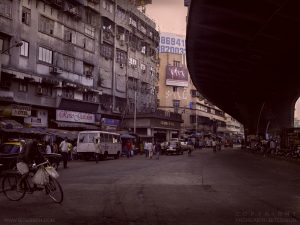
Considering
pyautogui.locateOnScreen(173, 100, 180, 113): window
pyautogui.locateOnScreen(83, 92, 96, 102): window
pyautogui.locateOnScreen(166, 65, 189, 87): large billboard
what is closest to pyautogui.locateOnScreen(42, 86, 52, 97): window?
pyautogui.locateOnScreen(83, 92, 96, 102): window

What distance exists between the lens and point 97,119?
5294 cm

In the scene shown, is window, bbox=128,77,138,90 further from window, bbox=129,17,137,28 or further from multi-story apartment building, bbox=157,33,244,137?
multi-story apartment building, bbox=157,33,244,137

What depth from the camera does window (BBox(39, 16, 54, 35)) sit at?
42600 mm

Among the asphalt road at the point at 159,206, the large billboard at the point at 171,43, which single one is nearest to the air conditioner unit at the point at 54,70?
the asphalt road at the point at 159,206

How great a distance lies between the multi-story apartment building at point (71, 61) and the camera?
3816 centimetres

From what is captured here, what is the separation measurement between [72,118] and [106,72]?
11891mm

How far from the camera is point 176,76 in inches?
3930

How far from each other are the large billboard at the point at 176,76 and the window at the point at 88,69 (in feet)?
155

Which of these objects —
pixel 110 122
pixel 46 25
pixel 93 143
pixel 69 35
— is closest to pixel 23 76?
pixel 46 25

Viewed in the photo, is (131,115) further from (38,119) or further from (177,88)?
(177,88)

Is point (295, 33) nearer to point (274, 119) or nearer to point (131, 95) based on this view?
point (274, 119)

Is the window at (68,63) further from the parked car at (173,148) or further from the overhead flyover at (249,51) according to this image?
the parked car at (173,148)

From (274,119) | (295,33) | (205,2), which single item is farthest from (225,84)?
(205,2)

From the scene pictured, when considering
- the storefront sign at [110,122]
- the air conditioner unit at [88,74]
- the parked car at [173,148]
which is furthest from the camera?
the storefront sign at [110,122]
